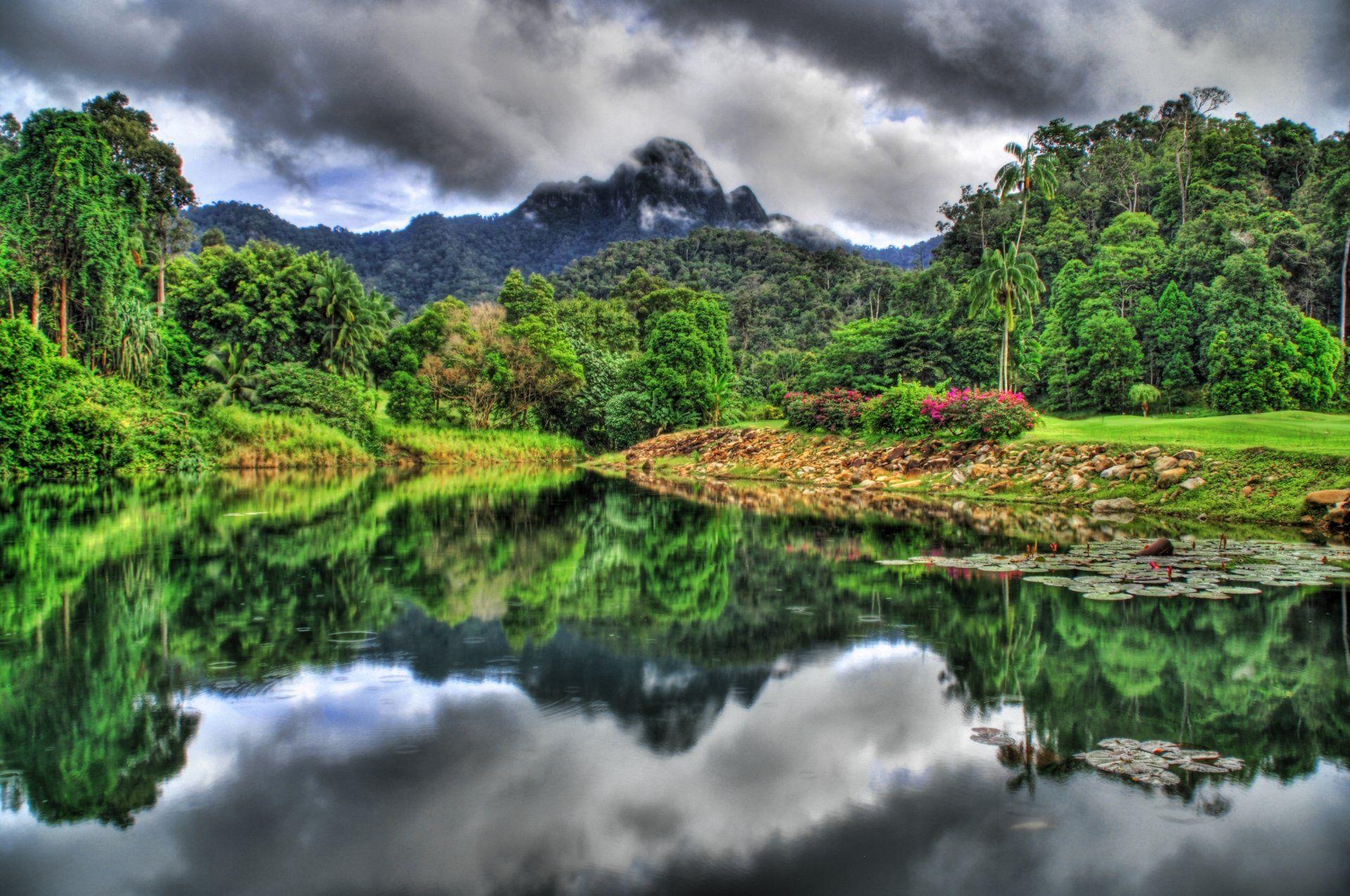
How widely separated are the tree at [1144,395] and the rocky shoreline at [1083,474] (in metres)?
18.9

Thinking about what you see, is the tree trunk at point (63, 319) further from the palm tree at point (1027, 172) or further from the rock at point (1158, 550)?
the palm tree at point (1027, 172)

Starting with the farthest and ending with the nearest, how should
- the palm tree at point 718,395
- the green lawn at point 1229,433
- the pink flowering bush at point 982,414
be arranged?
the palm tree at point 718,395
the pink flowering bush at point 982,414
the green lawn at point 1229,433

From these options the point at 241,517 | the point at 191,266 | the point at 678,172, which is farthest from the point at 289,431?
the point at 678,172

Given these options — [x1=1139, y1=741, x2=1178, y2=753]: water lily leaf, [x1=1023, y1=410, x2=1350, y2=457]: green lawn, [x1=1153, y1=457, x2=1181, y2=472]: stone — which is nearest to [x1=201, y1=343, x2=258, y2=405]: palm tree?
[x1=1023, y1=410, x2=1350, y2=457]: green lawn

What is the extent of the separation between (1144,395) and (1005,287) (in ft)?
44.2

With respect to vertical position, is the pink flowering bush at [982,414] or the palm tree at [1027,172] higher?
the palm tree at [1027,172]

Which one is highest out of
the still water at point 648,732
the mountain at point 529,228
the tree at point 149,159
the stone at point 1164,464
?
the mountain at point 529,228

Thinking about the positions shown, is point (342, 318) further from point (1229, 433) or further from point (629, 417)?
point (1229, 433)

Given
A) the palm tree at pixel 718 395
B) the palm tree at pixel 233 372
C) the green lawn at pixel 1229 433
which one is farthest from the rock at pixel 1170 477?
the palm tree at pixel 233 372

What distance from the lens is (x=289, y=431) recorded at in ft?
117

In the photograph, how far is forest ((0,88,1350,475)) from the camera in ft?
94.0

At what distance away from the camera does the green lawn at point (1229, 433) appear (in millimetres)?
15781

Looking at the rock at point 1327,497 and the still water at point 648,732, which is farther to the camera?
the rock at point 1327,497

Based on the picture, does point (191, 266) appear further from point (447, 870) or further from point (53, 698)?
point (447, 870)
